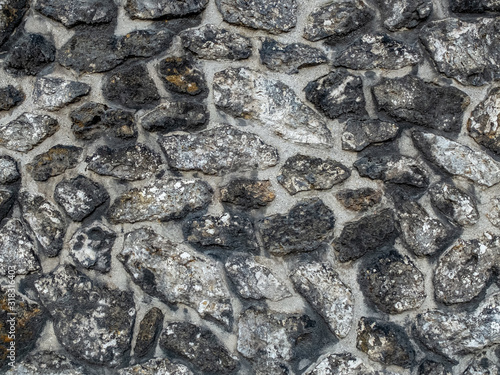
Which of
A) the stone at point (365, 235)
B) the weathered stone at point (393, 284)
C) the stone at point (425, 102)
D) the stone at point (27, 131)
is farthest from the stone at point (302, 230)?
the stone at point (27, 131)

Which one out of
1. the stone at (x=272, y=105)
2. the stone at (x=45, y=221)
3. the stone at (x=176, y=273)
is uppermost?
the stone at (x=272, y=105)

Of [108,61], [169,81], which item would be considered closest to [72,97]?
[108,61]

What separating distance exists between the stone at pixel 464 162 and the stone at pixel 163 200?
83cm

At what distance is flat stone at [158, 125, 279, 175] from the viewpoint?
1.90 metres

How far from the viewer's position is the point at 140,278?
1912 mm

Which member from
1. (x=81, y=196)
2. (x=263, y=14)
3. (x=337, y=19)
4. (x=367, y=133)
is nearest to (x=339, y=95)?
(x=367, y=133)

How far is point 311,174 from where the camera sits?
1.89 m

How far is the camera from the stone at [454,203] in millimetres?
1847

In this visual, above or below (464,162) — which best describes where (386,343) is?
below

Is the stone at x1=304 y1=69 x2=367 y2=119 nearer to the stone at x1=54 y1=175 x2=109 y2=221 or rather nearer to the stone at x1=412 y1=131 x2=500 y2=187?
the stone at x1=412 y1=131 x2=500 y2=187

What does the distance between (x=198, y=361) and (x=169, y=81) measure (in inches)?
40.5

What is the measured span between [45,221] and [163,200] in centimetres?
45

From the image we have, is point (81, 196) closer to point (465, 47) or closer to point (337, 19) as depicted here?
point (337, 19)

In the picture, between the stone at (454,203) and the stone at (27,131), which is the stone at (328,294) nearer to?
the stone at (454,203)
